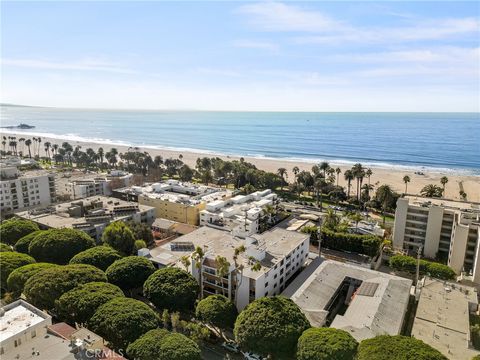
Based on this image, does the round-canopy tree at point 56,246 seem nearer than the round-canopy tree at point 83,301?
No

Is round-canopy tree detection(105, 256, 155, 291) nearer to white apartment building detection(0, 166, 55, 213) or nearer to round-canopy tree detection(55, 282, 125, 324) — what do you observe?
round-canopy tree detection(55, 282, 125, 324)

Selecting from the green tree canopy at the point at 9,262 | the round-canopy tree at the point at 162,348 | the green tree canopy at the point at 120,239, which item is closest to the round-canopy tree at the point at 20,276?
the green tree canopy at the point at 9,262

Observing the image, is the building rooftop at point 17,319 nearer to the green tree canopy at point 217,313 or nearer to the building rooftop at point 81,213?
the green tree canopy at point 217,313

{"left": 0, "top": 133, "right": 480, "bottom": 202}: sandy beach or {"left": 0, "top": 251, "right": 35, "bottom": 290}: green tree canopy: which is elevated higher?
{"left": 0, "top": 251, "right": 35, "bottom": 290}: green tree canopy

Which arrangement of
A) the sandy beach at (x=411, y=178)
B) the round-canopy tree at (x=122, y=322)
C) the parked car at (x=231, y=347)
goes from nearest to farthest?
the round-canopy tree at (x=122, y=322) < the parked car at (x=231, y=347) < the sandy beach at (x=411, y=178)

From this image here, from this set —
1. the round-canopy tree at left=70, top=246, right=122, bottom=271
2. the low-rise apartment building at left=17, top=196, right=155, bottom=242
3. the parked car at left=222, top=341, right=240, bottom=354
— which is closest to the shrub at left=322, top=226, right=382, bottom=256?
the parked car at left=222, top=341, right=240, bottom=354

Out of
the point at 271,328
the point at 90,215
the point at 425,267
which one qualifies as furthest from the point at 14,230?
the point at 425,267
